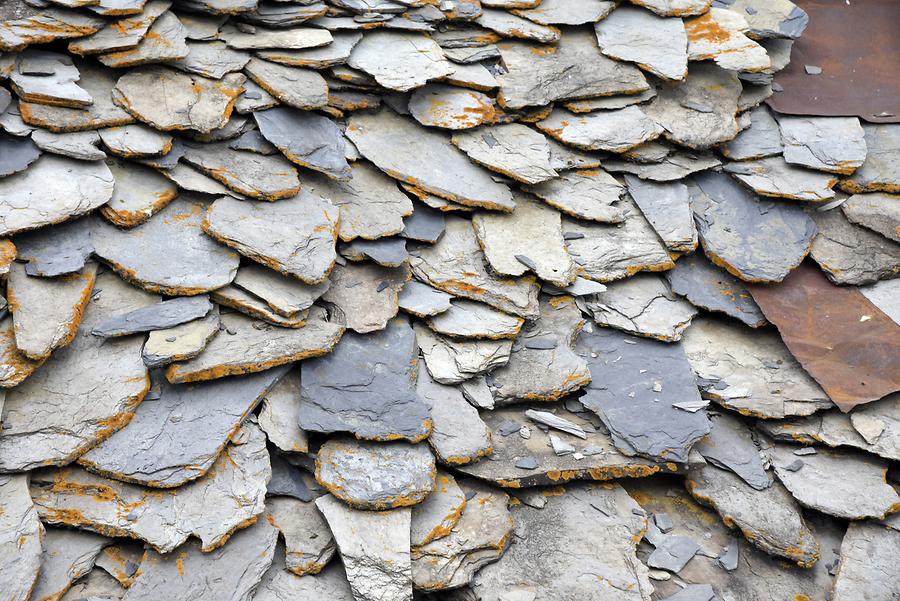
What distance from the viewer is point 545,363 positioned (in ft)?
12.0

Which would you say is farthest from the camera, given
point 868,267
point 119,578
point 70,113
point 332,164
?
point 868,267

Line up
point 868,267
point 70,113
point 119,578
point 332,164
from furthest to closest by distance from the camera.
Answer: point 868,267 < point 332,164 < point 70,113 < point 119,578

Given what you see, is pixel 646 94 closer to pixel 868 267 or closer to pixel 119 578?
pixel 868 267

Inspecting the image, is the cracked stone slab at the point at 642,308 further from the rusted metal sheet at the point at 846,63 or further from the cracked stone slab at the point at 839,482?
the rusted metal sheet at the point at 846,63

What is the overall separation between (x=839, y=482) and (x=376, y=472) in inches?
77.4

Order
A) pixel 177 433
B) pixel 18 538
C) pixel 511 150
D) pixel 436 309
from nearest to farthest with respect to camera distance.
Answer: pixel 18 538
pixel 177 433
pixel 436 309
pixel 511 150

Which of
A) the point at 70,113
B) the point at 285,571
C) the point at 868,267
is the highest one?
the point at 70,113

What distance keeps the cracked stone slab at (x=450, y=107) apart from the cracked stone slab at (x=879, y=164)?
72.2 inches

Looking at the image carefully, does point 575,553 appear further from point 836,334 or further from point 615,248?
point 836,334

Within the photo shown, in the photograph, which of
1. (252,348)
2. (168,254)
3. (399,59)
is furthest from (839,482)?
(168,254)

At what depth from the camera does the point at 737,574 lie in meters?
3.44

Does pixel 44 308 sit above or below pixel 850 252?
above

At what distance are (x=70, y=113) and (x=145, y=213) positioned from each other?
47 centimetres

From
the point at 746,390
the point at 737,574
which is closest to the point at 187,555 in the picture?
the point at 737,574
